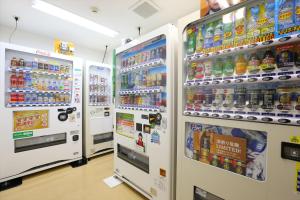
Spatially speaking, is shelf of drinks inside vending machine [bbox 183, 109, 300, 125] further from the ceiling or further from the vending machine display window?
the ceiling

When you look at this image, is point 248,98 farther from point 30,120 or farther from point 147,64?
point 30,120

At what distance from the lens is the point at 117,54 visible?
2436 millimetres

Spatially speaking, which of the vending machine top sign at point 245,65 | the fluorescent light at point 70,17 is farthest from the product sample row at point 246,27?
the fluorescent light at point 70,17

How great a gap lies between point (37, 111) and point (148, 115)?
6.43 feet

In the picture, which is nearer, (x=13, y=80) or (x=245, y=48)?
(x=245, y=48)

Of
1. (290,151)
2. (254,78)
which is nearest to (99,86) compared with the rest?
(254,78)

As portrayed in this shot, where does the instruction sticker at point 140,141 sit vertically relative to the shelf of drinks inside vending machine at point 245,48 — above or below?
below

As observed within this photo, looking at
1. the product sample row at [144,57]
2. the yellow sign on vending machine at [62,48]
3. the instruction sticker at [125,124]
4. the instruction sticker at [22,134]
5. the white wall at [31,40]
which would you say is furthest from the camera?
the white wall at [31,40]

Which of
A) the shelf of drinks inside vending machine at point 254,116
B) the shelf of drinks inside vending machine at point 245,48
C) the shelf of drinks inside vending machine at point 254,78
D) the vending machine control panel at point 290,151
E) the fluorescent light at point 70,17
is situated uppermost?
the fluorescent light at point 70,17

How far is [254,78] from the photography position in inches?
41.0

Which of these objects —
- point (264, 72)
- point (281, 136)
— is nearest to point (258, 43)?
point (264, 72)

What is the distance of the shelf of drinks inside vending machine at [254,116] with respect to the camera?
91cm

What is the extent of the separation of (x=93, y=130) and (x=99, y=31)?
7.04 ft

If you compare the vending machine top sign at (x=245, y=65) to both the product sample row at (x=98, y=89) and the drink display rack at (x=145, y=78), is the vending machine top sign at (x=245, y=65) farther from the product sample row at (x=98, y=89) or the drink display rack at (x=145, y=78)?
the product sample row at (x=98, y=89)
